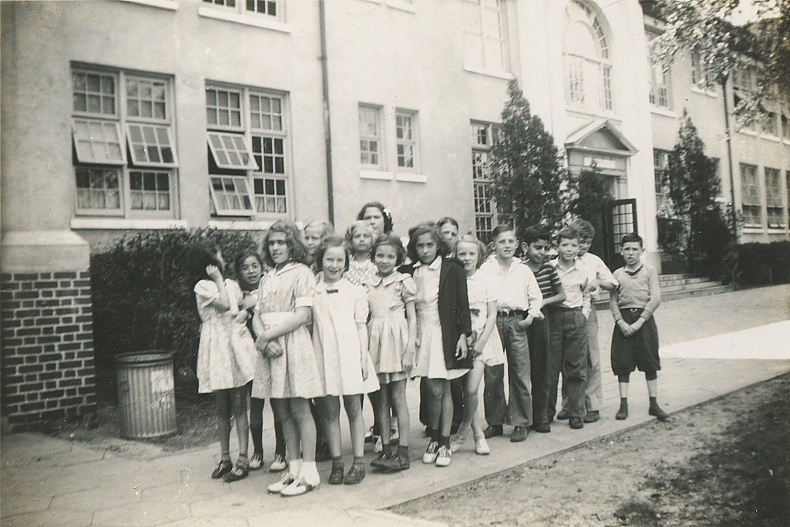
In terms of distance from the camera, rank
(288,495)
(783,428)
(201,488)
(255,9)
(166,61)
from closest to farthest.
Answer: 1. (288,495)
2. (201,488)
3. (783,428)
4. (166,61)
5. (255,9)

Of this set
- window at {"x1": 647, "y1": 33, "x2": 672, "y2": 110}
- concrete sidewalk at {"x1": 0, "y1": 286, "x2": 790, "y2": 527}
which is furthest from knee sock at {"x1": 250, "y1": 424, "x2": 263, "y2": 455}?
window at {"x1": 647, "y1": 33, "x2": 672, "y2": 110}

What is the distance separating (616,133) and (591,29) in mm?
2988

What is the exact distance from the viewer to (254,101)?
447 inches

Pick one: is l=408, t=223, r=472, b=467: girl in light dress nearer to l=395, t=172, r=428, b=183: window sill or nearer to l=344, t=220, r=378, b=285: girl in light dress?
l=344, t=220, r=378, b=285: girl in light dress

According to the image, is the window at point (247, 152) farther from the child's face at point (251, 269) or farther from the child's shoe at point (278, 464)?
the child's shoe at point (278, 464)

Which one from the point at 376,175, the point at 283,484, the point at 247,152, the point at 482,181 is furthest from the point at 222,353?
the point at 482,181

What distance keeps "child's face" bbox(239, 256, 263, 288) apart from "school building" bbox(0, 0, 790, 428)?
2.73 meters

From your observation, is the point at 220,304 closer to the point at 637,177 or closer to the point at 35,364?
the point at 35,364

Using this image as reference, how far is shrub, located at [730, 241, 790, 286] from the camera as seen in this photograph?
723 inches

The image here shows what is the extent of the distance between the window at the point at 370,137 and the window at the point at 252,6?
94.5 inches

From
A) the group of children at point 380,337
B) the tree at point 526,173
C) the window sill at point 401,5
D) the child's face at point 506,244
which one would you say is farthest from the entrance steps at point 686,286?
the child's face at point 506,244

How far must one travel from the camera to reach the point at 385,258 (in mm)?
4992

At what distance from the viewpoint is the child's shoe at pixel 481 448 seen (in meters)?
5.33

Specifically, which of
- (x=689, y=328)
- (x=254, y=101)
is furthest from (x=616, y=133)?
(x=254, y=101)
